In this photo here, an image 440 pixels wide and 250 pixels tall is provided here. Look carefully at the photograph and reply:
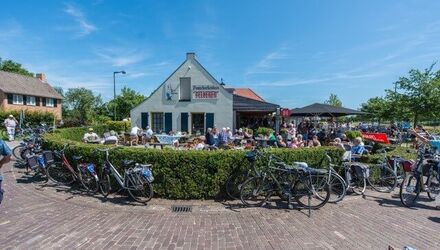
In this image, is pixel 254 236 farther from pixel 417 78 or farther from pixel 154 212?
pixel 417 78

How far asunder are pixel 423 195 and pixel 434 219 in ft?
5.57

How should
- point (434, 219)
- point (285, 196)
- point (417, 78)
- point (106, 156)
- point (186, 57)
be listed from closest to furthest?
1. point (434, 219)
2. point (285, 196)
3. point (106, 156)
4. point (417, 78)
5. point (186, 57)

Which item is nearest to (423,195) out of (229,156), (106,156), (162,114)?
(229,156)

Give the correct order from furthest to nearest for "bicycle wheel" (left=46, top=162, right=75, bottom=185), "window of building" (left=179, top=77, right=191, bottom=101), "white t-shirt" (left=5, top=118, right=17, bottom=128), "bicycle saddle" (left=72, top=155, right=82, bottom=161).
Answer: "window of building" (left=179, top=77, right=191, bottom=101) < "white t-shirt" (left=5, top=118, right=17, bottom=128) < "bicycle wheel" (left=46, top=162, right=75, bottom=185) < "bicycle saddle" (left=72, top=155, right=82, bottom=161)

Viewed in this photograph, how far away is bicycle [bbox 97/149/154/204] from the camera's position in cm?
573

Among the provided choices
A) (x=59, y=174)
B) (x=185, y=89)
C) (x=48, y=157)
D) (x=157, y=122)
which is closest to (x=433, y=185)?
(x=59, y=174)

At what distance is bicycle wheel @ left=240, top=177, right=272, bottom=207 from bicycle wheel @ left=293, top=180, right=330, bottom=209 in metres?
0.56

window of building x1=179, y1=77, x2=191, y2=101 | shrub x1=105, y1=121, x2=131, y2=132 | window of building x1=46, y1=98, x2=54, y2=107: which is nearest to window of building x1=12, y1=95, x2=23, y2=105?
window of building x1=46, y1=98, x2=54, y2=107

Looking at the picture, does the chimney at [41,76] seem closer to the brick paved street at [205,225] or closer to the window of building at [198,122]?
the window of building at [198,122]

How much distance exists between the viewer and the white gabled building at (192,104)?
21.3m

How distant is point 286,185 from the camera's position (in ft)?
18.4

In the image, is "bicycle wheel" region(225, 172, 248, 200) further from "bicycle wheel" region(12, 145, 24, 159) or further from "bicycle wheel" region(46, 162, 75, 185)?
"bicycle wheel" region(12, 145, 24, 159)

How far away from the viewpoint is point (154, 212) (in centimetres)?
527

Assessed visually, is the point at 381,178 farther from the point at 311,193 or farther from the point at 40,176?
the point at 40,176
